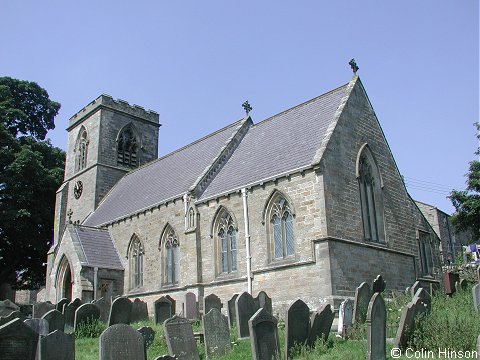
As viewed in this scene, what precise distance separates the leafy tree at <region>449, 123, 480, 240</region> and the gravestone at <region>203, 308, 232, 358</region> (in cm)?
1958

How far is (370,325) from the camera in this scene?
9.33 meters

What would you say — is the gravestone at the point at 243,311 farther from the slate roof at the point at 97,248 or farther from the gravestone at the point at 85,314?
the slate roof at the point at 97,248

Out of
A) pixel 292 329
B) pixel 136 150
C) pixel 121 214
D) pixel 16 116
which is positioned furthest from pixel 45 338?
pixel 16 116

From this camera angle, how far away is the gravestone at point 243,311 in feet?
42.1

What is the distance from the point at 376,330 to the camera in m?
9.47

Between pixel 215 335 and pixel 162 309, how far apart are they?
5525mm

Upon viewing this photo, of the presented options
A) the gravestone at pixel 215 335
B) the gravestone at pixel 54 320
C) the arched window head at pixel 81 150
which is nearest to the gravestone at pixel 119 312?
the gravestone at pixel 54 320

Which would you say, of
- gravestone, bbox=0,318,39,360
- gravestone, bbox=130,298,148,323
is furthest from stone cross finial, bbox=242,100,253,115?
gravestone, bbox=0,318,39,360

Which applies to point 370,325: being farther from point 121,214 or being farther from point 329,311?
point 121,214

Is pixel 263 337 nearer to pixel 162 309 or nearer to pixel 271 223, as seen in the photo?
pixel 162 309

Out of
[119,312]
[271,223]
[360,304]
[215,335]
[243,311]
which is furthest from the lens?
[271,223]

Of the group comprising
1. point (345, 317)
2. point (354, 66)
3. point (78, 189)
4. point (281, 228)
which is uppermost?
point (354, 66)

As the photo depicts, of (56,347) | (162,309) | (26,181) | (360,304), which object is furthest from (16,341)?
(26,181)

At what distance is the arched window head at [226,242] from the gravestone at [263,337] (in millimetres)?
9220
